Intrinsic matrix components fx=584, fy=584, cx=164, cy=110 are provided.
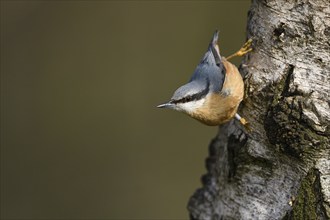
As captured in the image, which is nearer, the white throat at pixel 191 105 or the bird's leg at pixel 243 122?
the bird's leg at pixel 243 122

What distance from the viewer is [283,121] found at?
2674mm

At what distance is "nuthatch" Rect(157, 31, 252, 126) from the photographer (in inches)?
129

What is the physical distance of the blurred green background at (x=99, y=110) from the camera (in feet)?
19.9

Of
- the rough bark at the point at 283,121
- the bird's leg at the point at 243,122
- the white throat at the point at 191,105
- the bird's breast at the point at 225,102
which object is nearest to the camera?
the rough bark at the point at 283,121

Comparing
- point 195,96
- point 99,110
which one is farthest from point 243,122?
point 99,110

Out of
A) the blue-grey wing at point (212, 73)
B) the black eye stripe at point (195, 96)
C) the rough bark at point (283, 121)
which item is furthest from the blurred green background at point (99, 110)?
the rough bark at point (283, 121)

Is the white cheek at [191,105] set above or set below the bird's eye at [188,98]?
below

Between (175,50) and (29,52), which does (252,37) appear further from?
(29,52)

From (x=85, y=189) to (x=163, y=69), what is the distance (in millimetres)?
1574

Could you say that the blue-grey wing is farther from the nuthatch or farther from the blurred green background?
the blurred green background

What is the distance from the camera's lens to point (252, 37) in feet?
10.0

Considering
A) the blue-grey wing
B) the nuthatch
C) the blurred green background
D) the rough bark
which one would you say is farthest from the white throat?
the blurred green background

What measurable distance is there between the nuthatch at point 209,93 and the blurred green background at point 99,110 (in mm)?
2556

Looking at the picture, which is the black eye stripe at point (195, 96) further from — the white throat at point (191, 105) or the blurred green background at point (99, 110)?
the blurred green background at point (99, 110)
